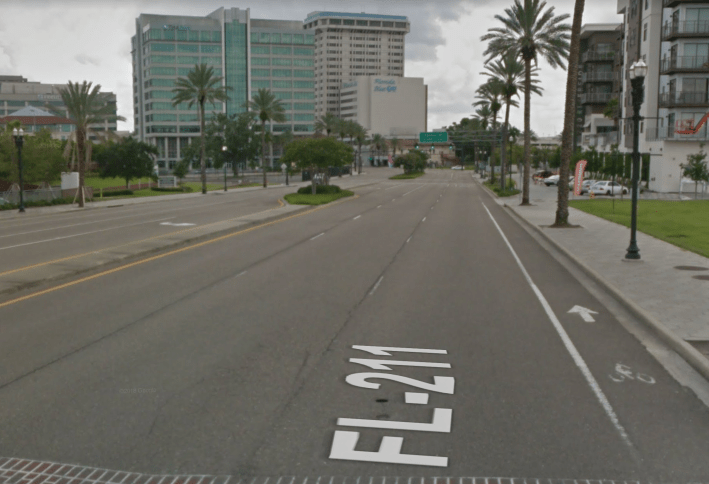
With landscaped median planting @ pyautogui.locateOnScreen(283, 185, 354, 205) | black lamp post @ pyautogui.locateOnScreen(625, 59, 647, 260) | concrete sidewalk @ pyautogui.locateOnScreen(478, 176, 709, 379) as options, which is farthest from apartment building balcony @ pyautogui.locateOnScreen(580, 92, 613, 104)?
black lamp post @ pyautogui.locateOnScreen(625, 59, 647, 260)

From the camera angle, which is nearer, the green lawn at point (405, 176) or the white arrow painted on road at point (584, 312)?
the white arrow painted on road at point (584, 312)

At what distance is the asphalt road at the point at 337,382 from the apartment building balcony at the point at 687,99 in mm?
54999

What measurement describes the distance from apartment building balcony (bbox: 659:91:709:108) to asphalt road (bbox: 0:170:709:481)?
54999 millimetres

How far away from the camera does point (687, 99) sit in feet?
207

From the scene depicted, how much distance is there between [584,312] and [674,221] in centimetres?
2218

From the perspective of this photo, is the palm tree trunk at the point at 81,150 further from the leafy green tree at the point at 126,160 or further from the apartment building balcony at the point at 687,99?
the apartment building balcony at the point at 687,99

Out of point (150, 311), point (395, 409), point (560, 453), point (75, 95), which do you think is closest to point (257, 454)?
point (395, 409)

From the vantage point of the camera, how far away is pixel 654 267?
55.9 ft

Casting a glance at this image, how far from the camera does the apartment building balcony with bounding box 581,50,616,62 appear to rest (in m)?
98.6

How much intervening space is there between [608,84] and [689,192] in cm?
4653

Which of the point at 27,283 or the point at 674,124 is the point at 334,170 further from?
the point at 27,283

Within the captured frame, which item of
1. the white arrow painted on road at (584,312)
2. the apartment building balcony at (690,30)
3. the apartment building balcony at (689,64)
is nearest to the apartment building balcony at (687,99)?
the apartment building balcony at (689,64)

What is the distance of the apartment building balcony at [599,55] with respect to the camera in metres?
98.6

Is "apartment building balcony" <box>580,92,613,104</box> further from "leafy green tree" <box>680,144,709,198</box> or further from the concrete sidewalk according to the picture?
the concrete sidewalk
